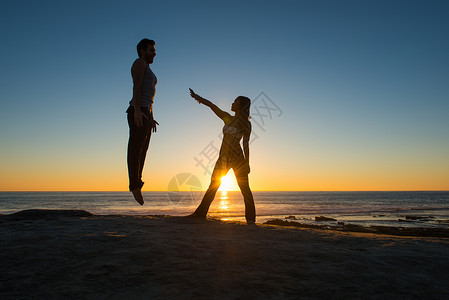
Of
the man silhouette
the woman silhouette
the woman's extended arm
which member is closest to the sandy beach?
the man silhouette

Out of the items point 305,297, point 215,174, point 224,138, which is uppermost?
point 224,138

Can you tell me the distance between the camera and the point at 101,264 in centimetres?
212

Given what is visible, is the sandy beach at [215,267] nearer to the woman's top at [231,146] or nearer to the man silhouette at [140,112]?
the man silhouette at [140,112]

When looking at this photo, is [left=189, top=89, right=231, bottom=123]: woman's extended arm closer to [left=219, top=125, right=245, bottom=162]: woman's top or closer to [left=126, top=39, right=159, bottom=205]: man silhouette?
[left=219, top=125, right=245, bottom=162]: woman's top

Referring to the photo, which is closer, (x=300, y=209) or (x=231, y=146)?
(x=231, y=146)

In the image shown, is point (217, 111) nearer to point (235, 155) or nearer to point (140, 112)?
point (235, 155)

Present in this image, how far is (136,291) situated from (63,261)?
3.02ft

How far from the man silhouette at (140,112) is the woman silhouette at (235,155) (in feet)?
3.28

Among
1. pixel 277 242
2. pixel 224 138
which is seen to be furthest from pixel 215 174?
pixel 277 242

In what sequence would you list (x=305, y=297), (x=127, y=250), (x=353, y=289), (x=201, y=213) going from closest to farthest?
(x=305, y=297), (x=353, y=289), (x=127, y=250), (x=201, y=213)

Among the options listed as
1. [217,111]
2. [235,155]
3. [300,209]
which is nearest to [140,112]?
[217,111]

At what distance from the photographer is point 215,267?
2.11 metres

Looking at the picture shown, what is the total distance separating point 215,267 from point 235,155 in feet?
10.6

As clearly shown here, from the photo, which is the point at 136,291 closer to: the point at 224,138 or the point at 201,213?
the point at 201,213
